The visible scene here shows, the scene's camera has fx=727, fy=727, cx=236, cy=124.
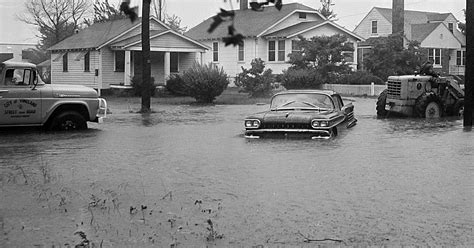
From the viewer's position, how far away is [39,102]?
1816 cm

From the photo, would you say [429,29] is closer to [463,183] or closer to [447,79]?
[447,79]

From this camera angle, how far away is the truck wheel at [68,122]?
61.7 ft

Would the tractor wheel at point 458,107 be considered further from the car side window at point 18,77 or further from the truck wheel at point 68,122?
the car side window at point 18,77

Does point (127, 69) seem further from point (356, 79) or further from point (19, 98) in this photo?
point (19, 98)

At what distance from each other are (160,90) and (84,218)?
33.2 metres

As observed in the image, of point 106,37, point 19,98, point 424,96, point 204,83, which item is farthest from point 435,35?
point 19,98

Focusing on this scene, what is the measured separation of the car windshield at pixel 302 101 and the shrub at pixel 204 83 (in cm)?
1639

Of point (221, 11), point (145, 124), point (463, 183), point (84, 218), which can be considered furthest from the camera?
point (145, 124)

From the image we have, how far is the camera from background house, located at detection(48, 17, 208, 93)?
41812 mm

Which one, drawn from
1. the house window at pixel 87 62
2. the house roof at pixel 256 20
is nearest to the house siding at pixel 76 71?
the house window at pixel 87 62

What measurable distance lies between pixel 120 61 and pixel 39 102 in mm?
25278

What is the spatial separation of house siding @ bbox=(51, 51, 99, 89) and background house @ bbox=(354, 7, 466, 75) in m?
23.0

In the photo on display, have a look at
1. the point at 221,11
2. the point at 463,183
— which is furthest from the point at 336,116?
the point at 221,11

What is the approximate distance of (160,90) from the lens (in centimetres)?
4091
